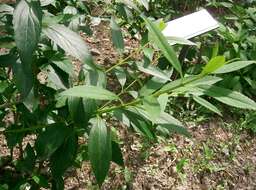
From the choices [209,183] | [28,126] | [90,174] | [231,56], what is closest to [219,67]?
[28,126]

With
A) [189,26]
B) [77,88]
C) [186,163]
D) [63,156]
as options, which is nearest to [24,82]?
[77,88]

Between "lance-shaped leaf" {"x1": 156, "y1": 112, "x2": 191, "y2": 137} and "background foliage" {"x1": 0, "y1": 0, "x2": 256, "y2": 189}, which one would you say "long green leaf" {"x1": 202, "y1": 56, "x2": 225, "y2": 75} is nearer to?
"background foliage" {"x1": 0, "y1": 0, "x2": 256, "y2": 189}

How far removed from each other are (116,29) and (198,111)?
1.82 meters

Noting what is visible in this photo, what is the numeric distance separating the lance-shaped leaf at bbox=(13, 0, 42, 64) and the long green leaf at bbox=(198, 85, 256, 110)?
522 mm

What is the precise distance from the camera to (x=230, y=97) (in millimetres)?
1225

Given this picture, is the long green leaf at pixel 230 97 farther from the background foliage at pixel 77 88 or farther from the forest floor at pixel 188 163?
the forest floor at pixel 188 163

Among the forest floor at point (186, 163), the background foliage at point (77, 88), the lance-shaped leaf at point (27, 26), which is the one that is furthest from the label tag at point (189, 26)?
the forest floor at point (186, 163)

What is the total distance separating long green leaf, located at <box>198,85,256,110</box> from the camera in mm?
1204

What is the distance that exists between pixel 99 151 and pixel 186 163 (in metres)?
1.67

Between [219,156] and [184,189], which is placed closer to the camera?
[184,189]

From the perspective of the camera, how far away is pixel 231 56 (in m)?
3.48

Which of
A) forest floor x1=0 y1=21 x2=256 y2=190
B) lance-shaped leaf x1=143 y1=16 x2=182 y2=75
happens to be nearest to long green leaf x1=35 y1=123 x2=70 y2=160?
lance-shaped leaf x1=143 y1=16 x2=182 y2=75

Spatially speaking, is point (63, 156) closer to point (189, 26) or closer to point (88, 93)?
point (88, 93)

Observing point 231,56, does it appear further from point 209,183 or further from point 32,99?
point 32,99
